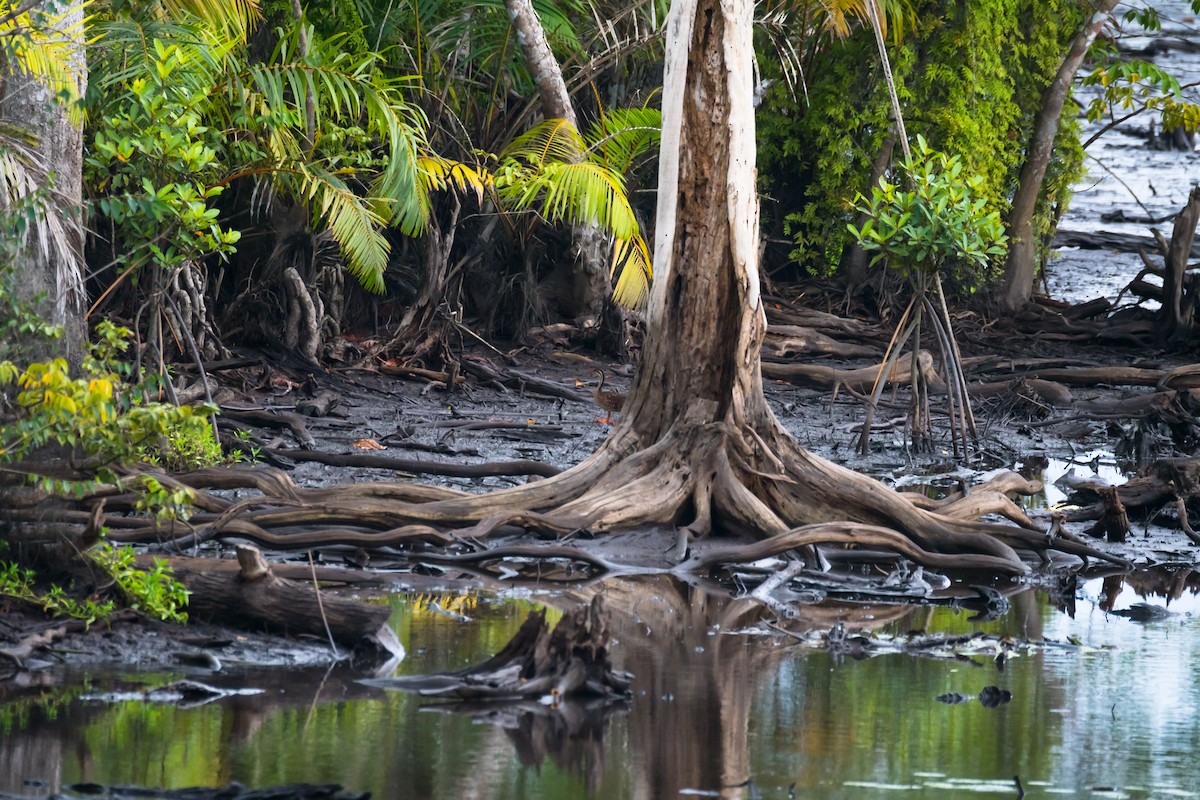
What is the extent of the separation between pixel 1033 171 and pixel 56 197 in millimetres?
13821

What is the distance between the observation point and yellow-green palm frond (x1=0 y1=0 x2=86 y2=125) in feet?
20.6

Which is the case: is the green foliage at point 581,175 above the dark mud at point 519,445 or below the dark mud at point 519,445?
above

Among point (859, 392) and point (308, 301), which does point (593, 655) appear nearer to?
point (308, 301)

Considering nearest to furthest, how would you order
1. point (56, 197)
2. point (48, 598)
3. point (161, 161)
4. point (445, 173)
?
point (48, 598), point (56, 197), point (161, 161), point (445, 173)

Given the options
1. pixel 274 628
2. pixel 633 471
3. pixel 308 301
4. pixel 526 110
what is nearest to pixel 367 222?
pixel 308 301

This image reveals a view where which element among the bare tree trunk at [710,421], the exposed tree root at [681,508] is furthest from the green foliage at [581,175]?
the exposed tree root at [681,508]

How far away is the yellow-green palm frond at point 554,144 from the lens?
13979mm

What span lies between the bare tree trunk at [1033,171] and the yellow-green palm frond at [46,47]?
1245 centimetres

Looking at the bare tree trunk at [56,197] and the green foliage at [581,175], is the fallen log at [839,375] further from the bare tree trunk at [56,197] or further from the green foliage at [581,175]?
the bare tree trunk at [56,197]

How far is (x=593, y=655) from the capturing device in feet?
17.2

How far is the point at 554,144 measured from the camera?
14070 millimetres

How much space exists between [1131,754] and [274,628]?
3.06 meters

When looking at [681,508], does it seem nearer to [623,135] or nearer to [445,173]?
[445,173]

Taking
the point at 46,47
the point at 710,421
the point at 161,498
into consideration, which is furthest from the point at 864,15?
the point at 161,498
